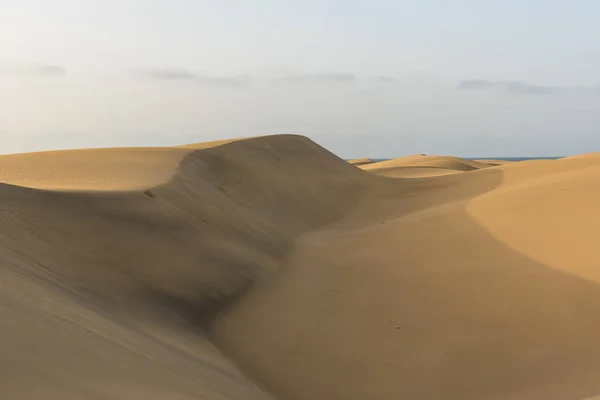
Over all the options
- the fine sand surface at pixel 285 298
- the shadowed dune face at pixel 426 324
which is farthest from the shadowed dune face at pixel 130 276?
the shadowed dune face at pixel 426 324

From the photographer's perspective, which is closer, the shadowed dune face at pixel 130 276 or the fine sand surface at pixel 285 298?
the shadowed dune face at pixel 130 276

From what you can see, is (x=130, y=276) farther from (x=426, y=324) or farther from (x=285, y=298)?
(x=426, y=324)

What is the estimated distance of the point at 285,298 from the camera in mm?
6754

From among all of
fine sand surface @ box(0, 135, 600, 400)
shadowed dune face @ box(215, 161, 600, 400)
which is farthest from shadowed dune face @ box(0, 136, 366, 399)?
shadowed dune face @ box(215, 161, 600, 400)

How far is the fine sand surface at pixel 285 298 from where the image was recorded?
365cm

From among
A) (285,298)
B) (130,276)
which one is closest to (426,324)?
(285,298)

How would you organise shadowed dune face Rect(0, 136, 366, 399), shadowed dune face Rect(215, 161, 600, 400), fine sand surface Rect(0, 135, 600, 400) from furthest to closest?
shadowed dune face Rect(215, 161, 600, 400) → fine sand surface Rect(0, 135, 600, 400) → shadowed dune face Rect(0, 136, 366, 399)

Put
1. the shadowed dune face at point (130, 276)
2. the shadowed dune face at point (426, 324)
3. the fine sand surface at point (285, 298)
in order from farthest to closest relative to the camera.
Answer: the shadowed dune face at point (426, 324), the fine sand surface at point (285, 298), the shadowed dune face at point (130, 276)

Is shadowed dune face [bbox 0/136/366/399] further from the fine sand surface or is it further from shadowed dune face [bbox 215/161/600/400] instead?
shadowed dune face [bbox 215/161/600/400]

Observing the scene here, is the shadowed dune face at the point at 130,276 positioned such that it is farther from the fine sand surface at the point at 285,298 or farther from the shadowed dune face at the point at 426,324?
the shadowed dune face at the point at 426,324

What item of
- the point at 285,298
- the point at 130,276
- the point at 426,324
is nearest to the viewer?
the point at 426,324

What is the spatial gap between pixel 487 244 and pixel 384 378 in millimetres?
4028

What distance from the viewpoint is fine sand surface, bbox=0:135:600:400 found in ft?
12.0

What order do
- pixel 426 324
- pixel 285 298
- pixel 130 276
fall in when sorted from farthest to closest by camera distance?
pixel 285 298 < pixel 130 276 < pixel 426 324
